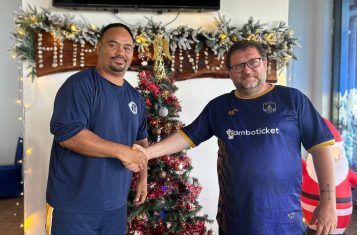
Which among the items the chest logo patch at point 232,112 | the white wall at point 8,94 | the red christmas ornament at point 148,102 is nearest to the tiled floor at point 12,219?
the white wall at point 8,94

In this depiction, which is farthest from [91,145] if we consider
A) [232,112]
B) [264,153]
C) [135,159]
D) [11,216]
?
[11,216]

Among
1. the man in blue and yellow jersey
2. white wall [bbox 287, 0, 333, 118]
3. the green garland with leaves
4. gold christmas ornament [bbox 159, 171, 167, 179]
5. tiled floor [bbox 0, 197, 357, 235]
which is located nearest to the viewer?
the man in blue and yellow jersey

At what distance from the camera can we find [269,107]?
5.14 ft

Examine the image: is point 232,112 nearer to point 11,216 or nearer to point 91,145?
point 91,145

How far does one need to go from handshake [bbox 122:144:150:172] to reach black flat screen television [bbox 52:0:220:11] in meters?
1.59

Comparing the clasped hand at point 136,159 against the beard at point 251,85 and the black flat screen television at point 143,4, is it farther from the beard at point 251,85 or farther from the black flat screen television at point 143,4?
the black flat screen television at point 143,4

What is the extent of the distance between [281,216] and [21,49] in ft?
7.93

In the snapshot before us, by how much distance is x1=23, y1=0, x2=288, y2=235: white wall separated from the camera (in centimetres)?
291

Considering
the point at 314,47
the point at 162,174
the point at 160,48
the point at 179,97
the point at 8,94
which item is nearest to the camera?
the point at 162,174

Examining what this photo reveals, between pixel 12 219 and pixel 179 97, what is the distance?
2.48 m

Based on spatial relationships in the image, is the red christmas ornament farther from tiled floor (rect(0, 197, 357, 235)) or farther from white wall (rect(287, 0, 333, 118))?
white wall (rect(287, 0, 333, 118))

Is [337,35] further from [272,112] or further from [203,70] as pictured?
[272,112]

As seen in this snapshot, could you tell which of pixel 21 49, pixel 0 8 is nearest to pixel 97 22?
pixel 21 49

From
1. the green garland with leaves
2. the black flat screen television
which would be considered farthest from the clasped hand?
the black flat screen television
